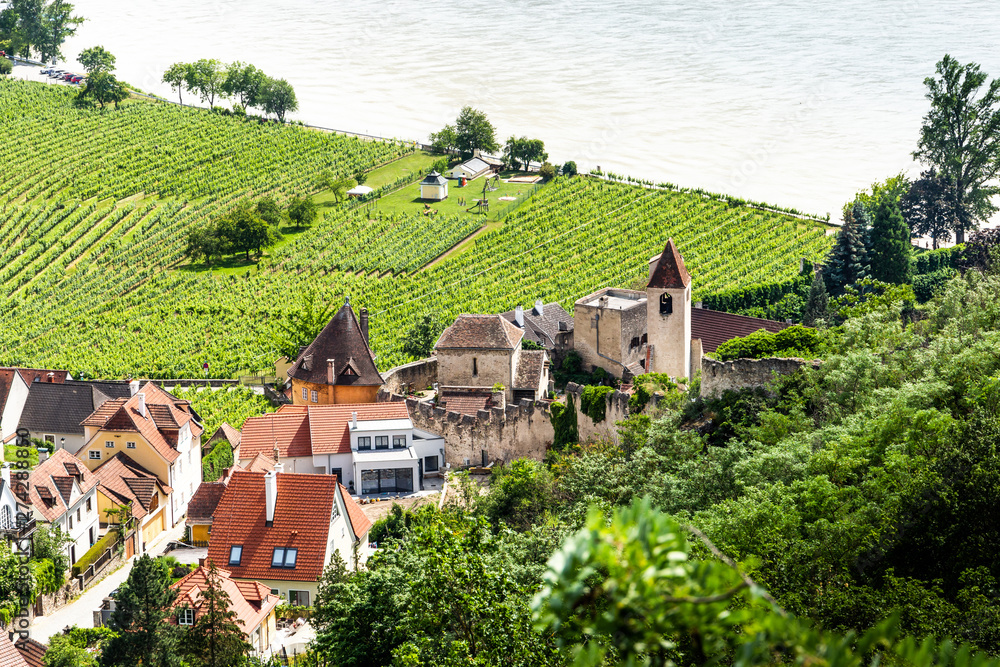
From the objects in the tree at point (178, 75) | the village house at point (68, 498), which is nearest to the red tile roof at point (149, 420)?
the village house at point (68, 498)

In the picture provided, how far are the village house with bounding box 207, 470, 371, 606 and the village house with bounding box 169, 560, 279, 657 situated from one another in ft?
4.60

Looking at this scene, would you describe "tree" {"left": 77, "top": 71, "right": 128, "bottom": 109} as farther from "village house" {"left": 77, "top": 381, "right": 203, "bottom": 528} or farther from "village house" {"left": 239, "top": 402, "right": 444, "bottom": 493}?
"village house" {"left": 239, "top": 402, "right": 444, "bottom": 493}

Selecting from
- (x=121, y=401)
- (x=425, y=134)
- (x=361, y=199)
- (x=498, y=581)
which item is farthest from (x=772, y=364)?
(x=425, y=134)

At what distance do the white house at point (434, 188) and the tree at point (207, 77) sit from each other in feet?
130

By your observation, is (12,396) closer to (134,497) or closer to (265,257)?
(134,497)

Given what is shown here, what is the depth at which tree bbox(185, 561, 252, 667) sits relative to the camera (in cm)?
3038

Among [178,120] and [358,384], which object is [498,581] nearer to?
[358,384]

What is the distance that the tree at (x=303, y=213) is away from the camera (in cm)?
10794

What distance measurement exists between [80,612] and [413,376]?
19.7 m

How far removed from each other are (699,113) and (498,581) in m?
87.9

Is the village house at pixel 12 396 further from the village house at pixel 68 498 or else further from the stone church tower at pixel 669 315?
the stone church tower at pixel 669 315

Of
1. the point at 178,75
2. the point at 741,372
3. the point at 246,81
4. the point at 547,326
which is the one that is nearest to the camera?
the point at 741,372

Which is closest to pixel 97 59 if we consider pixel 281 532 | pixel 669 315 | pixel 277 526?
pixel 669 315

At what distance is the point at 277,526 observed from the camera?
39.9 meters
